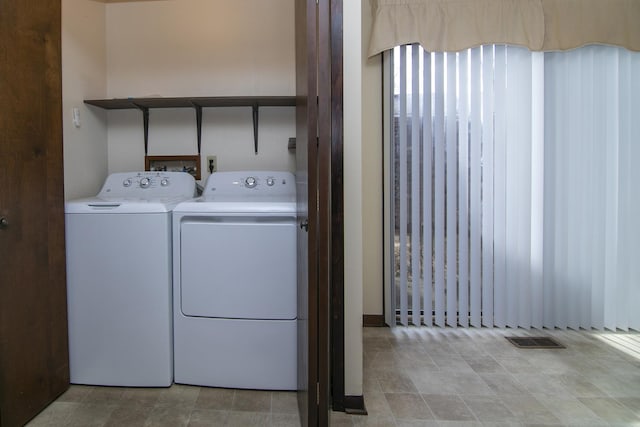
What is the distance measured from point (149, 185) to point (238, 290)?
3.41 ft

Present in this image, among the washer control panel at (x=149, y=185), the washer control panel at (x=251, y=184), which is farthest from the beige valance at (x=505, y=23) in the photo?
the washer control panel at (x=149, y=185)

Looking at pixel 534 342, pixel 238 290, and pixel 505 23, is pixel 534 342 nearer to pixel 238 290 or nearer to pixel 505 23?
pixel 238 290

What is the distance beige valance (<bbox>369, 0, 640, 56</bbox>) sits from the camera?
2.14 metres

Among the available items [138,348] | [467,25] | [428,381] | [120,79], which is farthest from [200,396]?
[467,25]

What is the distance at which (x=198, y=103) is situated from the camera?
220 cm

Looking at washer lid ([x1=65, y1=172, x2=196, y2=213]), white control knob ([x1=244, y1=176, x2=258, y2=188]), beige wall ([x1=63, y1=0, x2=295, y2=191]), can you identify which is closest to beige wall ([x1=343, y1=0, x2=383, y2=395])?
white control knob ([x1=244, y1=176, x2=258, y2=188])

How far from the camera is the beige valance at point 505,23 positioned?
214cm

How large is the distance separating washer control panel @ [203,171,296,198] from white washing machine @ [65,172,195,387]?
1.64 ft

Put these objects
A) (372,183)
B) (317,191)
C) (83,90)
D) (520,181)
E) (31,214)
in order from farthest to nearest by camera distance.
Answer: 1. (372,183)
2. (520,181)
3. (83,90)
4. (31,214)
5. (317,191)

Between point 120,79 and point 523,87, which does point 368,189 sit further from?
point 120,79

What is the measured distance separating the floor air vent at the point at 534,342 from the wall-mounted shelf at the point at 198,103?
228 centimetres

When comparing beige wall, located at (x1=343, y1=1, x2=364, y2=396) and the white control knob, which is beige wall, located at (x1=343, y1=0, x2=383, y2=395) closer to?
beige wall, located at (x1=343, y1=1, x2=364, y2=396)

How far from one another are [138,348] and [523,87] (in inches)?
117

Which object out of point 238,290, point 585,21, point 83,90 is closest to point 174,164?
point 83,90
